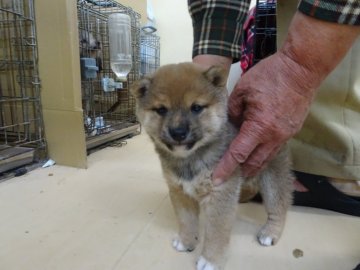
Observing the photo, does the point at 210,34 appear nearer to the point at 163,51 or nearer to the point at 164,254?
the point at 164,254

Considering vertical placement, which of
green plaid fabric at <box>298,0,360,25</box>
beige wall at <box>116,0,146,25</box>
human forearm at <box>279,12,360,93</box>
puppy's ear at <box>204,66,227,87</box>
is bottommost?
puppy's ear at <box>204,66,227,87</box>

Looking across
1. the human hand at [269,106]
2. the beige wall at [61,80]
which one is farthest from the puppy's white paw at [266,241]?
the beige wall at [61,80]

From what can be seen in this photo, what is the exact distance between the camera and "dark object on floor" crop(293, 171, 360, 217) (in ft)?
3.53

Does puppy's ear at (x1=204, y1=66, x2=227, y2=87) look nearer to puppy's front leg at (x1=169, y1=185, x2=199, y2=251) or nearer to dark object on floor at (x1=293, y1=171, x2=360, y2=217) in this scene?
puppy's front leg at (x1=169, y1=185, x2=199, y2=251)

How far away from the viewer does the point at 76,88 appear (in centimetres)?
144

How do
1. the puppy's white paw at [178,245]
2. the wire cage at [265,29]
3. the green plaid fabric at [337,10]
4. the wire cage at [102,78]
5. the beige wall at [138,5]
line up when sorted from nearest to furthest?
the green plaid fabric at [337,10]
the puppy's white paw at [178,245]
the wire cage at [265,29]
the wire cage at [102,78]
the beige wall at [138,5]

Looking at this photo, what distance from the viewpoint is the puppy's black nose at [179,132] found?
2.35 feet

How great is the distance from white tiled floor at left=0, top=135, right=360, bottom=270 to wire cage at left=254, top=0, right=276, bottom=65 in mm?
858

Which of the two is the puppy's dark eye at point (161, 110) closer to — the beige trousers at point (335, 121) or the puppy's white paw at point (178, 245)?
the puppy's white paw at point (178, 245)

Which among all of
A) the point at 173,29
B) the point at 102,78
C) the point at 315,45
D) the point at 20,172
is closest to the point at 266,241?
the point at 315,45

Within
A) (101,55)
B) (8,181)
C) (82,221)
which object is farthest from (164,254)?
(101,55)

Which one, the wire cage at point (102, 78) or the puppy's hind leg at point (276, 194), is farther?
the wire cage at point (102, 78)

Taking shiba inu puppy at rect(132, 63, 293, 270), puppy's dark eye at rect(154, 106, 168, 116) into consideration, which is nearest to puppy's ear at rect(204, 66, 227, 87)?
shiba inu puppy at rect(132, 63, 293, 270)

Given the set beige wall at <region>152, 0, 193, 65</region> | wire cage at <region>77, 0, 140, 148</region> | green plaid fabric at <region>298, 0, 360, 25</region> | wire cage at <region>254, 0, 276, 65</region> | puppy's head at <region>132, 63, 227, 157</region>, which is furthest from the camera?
beige wall at <region>152, 0, 193, 65</region>
